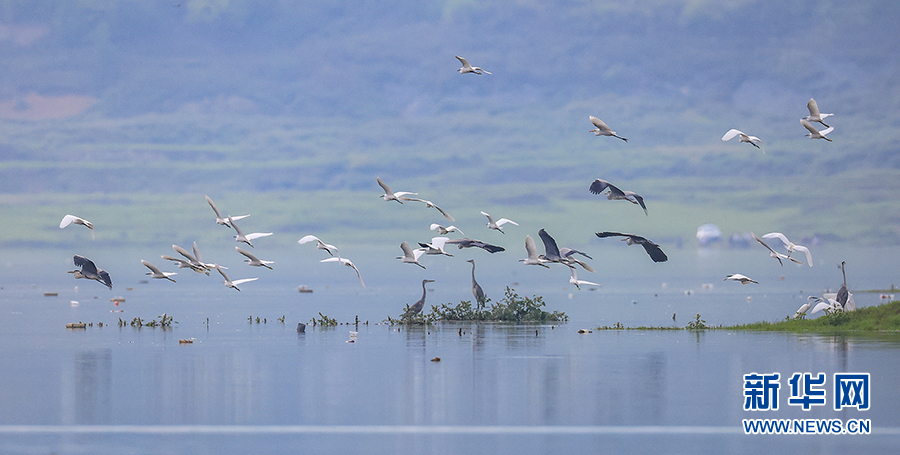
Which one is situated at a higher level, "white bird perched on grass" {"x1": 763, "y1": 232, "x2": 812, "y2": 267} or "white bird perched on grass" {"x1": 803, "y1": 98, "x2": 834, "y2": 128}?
"white bird perched on grass" {"x1": 803, "y1": 98, "x2": 834, "y2": 128}

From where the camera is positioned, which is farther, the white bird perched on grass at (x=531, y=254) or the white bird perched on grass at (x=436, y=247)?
the white bird perched on grass at (x=436, y=247)

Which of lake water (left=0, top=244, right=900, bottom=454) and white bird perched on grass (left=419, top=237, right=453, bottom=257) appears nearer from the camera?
lake water (left=0, top=244, right=900, bottom=454)

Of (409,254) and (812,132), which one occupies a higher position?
(812,132)

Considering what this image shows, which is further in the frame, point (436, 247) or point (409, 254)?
point (409, 254)

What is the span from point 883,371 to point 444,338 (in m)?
17.7

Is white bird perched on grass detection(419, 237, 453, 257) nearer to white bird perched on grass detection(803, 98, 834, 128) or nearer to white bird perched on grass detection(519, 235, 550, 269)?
white bird perched on grass detection(519, 235, 550, 269)

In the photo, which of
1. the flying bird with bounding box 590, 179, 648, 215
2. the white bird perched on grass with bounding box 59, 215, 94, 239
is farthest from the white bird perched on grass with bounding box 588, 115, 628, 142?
the white bird perched on grass with bounding box 59, 215, 94, 239

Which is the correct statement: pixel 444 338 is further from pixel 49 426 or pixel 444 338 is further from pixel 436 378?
pixel 49 426

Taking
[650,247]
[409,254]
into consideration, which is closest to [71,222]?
[409,254]

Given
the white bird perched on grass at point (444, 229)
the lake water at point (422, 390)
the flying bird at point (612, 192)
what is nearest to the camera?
the lake water at point (422, 390)

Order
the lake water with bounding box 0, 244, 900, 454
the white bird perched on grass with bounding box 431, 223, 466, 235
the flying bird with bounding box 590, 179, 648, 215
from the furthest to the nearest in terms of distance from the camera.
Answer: the white bird perched on grass with bounding box 431, 223, 466, 235, the flying bird with bounding box 590, 179, 648, 215, the lake water with bounding box 0, 244, 900, 454

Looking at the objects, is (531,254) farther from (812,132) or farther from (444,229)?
(812,132)

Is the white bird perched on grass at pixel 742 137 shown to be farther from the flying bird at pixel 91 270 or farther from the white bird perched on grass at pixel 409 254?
the flying bird at pixel 91 270

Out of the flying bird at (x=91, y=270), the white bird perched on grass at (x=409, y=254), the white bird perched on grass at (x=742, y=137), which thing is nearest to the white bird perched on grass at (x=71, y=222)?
the flying bird at (x=91, y=270)
